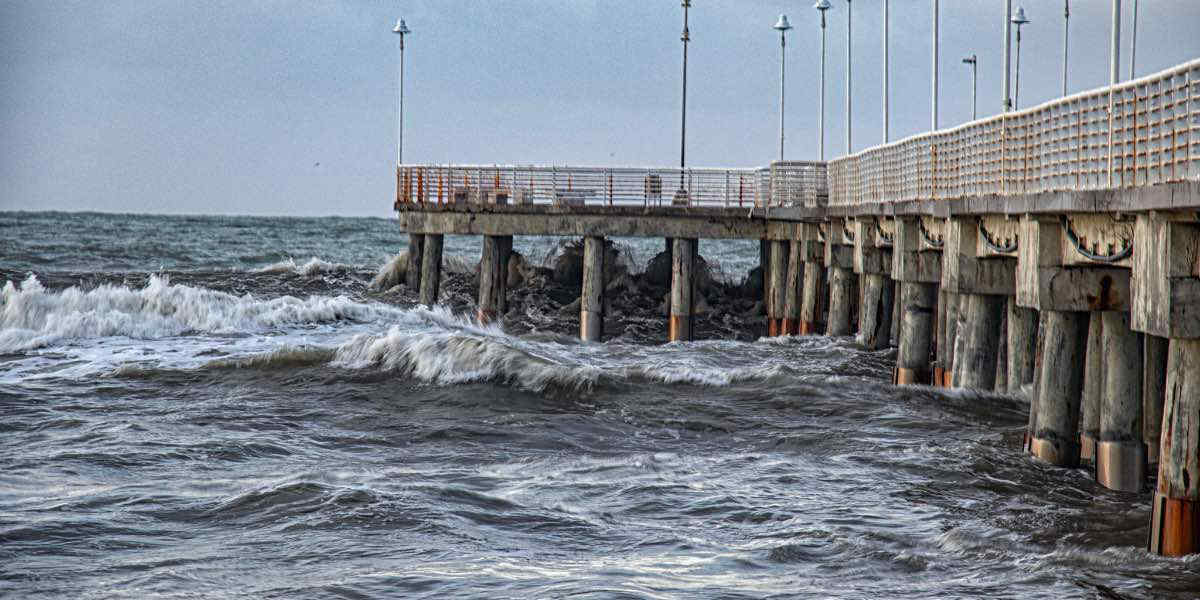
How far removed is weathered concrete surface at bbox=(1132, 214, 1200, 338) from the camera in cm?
1083

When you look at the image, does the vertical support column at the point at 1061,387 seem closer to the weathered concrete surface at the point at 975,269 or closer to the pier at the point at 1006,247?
the pier at the point at 1006,247

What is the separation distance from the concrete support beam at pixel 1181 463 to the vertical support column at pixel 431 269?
2582 cm

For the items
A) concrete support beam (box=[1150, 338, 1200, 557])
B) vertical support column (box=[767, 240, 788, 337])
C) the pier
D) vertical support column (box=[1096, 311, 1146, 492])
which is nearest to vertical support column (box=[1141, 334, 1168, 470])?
the pier

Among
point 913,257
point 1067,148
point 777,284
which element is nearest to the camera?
point 1067,148

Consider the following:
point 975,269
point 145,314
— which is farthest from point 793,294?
point 975,269

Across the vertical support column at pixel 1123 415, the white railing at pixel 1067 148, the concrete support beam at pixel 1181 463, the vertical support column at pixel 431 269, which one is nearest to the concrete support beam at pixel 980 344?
the white railing at pixel 1067 148

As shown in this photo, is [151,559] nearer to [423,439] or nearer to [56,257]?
[423,439]

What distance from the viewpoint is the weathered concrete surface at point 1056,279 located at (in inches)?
532

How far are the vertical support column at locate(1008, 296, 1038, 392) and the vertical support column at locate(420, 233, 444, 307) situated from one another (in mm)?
19423

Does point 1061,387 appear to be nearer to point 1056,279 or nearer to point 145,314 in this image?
point 1056,279

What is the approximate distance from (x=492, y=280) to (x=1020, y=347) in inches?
700

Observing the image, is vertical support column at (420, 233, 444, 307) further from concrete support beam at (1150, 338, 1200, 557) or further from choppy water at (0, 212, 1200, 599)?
concrete support beam at (1150, 338, 1200, 557)

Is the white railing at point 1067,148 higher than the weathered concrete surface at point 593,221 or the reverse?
higher

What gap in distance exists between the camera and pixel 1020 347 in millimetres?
17750
